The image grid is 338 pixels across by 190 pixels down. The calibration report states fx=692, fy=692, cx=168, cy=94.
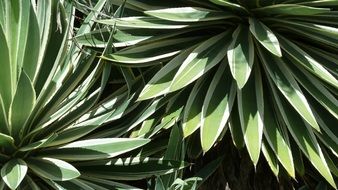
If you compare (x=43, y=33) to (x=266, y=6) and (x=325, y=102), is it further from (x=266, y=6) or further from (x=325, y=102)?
(x=325, y=102)

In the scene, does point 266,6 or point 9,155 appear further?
point 266,6

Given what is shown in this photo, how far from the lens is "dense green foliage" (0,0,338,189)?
2.58 meters

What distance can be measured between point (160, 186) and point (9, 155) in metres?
0.59

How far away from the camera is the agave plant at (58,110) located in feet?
8.29

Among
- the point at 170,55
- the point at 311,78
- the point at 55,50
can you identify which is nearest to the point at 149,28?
the point at 170,55

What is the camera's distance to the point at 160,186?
244 cm

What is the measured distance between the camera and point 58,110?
2.72 m

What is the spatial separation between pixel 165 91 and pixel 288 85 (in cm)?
48

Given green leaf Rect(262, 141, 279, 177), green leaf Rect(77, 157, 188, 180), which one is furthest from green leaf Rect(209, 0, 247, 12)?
green leaf Rect(77, 157, 188, 180)

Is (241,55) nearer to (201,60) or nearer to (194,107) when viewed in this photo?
(201,60)

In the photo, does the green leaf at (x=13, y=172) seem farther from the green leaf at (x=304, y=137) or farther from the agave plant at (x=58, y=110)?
the green leaf at (x=304, y=137)

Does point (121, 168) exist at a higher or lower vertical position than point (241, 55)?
lower

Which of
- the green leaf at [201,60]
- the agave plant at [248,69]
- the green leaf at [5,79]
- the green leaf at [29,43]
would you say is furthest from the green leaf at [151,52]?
the green leaf at [5,79]

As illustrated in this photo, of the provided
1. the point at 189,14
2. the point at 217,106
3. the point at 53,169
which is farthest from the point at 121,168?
the point at 189,14
